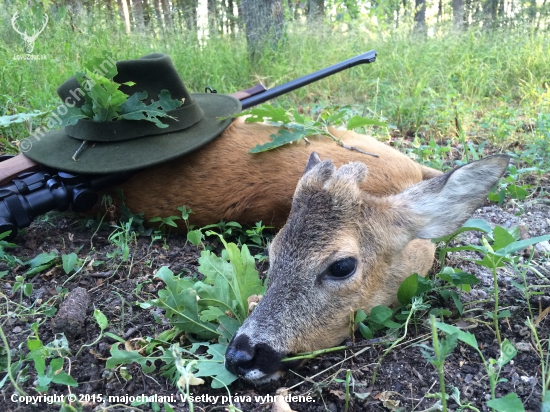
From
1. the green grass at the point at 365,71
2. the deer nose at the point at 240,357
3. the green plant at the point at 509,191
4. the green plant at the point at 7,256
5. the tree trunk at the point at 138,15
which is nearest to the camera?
the deer nose at the point at 240,357

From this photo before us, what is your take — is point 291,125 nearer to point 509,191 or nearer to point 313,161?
point 313,161

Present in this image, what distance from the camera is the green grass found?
5629 millimetres

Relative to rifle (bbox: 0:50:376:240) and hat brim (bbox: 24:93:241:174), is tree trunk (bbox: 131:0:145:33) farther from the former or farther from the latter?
rifle (bbox: 0:50:376:240)

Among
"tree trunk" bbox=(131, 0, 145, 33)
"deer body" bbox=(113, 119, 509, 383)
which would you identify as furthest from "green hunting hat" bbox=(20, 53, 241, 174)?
"tree trunk" bbox=(131, 0, 145, 33)

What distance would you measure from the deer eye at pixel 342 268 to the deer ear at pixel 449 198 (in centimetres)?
42

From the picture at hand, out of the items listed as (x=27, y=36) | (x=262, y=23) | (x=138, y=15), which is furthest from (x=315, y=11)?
(x=27, y=36)

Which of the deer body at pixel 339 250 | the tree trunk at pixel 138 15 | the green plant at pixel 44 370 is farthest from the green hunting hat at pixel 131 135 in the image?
the tree trunk at pixel 138 15

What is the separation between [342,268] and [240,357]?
24.7 inches

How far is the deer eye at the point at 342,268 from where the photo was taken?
2.27 meters

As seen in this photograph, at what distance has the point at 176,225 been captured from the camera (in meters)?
3.45

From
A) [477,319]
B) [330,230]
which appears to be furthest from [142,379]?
[477,319]

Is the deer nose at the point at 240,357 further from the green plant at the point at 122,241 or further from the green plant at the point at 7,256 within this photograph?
the green plant at the point at 7,256

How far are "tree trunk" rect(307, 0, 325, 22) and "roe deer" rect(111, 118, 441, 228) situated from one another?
25.1ft

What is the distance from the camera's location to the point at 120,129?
136 inches
